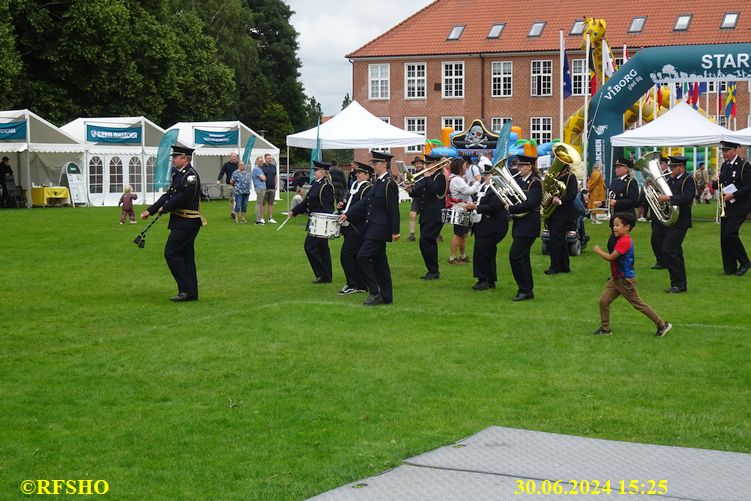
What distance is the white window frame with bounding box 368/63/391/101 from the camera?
69438mm

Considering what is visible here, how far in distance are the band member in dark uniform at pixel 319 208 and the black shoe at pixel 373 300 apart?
2.03m

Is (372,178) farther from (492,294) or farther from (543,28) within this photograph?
(543,28)

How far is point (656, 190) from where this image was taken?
15188 mm

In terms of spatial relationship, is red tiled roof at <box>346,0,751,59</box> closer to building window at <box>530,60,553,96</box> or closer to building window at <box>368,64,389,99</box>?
building window at <box>368,64,389,99</box>

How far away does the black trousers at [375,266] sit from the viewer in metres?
13.3

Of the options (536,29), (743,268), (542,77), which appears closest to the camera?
(743,268)

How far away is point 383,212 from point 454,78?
55689 millimetres

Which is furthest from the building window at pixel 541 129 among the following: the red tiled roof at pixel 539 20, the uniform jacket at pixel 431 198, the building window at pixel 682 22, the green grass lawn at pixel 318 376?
the green grass lawn at pixel 318 376

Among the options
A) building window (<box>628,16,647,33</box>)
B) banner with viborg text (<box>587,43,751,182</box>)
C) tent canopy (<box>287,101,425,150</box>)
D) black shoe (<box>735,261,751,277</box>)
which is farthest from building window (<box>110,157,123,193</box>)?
building window (<box>628,16,647,33</box>)

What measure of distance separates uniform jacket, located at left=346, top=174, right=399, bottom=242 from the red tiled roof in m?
51.1

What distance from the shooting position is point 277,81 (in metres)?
88.4

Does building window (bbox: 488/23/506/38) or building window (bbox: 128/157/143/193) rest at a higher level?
building window (bbox: 488/23/506/38)

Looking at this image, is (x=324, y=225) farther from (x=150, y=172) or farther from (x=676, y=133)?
(x=150, y=172)

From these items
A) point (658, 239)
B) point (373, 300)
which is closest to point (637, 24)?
point (658, 239)
